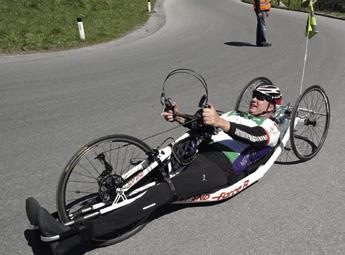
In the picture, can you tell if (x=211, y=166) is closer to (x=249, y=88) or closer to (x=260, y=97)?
(x=260, y=97)

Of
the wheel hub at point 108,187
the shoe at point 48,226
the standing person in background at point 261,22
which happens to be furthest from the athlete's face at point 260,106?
the standing person in background at point 261,22

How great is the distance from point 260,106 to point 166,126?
6.16ft

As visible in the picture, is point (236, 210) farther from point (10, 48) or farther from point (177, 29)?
point (177, 29)

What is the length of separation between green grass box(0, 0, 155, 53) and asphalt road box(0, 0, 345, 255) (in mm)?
1121

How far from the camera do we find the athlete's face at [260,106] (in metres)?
3.45

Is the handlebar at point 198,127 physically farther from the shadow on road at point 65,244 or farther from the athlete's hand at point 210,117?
the shadow on road at point 65,244

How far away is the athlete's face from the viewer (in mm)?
3445

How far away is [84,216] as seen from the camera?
2621 millimetres

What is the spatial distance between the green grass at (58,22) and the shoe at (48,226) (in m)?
8.75

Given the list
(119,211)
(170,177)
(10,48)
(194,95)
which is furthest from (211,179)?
(10,48)

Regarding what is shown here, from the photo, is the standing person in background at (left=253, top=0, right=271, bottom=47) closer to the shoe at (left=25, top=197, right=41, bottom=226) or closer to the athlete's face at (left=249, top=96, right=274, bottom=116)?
the athlete's face at (left=249, top=96, right=274, bottom=116)

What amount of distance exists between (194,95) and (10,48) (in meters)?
6.69

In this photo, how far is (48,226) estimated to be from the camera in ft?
7.56

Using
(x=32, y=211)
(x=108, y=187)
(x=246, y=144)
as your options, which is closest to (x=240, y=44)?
(x=246, y=144)
